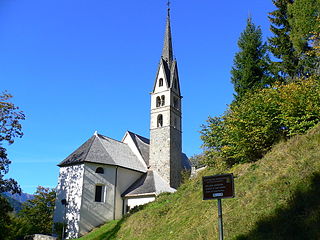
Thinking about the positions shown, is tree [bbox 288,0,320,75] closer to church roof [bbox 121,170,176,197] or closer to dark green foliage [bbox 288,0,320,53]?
dark green foliage [bbox 288,0,320,53]

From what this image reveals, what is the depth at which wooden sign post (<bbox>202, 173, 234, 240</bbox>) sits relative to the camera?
734 cm

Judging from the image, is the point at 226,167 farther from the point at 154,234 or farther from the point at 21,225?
the point at 21,225

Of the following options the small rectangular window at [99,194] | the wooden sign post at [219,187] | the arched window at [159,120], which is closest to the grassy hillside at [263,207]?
the wooden sign post at [219,187]

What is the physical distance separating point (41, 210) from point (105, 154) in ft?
54.0

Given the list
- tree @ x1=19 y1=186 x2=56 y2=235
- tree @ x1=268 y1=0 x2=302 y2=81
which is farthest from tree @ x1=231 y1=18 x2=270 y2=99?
tree @ x1=19 y1=186 x2=56 y2=235

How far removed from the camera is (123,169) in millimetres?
29641

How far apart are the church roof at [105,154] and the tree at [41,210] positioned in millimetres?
13125

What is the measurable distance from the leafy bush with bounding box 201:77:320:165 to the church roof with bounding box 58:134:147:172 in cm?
1482

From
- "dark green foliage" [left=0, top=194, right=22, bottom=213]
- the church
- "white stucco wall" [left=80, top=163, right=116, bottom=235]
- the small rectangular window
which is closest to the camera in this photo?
"dark green foliage" [left=0, top=194, right=22, bottom=213]

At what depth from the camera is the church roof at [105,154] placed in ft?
91.6

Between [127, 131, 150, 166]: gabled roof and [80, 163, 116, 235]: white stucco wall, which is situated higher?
[127, 131, 150, 166]: gabled roof

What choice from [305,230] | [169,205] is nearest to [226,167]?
[169,205]

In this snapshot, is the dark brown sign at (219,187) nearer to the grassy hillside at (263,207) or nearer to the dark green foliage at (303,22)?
the grassy hillside at (263,207)

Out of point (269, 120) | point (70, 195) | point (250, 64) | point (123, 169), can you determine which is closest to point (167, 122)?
point (123, 169)
